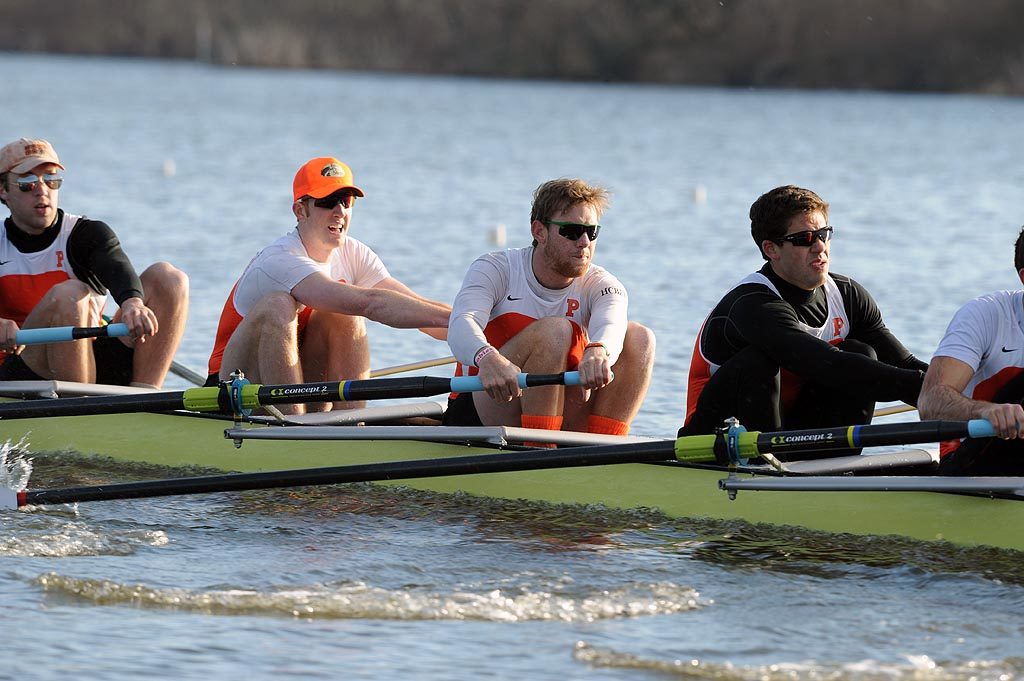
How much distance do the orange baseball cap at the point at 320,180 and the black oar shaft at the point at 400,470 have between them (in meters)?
1.68

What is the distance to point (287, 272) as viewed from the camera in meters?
7.03

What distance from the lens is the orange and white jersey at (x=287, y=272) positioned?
7.04m

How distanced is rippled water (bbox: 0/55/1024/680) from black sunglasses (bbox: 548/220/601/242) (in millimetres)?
1088

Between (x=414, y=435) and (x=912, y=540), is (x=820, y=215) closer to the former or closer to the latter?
(x=912, y=540)

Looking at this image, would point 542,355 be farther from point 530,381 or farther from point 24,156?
point 24,156

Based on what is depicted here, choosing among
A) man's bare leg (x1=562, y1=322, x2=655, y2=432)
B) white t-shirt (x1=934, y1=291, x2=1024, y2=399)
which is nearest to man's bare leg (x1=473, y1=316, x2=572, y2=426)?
man's bare leg (x1=562, y1=322, x2=655, y2=432)

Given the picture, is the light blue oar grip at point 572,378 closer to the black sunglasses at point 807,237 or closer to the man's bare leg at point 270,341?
the black sunglasses at point 807,237

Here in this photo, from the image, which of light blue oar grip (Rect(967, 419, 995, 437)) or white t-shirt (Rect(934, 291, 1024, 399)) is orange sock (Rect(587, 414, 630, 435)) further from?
light blue oar grip (Rect(967, 419, 995, 437))

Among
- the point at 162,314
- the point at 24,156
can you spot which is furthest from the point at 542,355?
the point at 24,156

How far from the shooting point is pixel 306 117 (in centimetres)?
4312

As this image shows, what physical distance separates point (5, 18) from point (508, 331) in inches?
2904

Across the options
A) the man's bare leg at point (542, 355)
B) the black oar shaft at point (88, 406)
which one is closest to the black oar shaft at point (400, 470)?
the black oar shaft at point (88, 406)

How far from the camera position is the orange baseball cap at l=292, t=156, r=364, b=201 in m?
7.09

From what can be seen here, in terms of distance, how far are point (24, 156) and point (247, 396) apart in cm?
193
